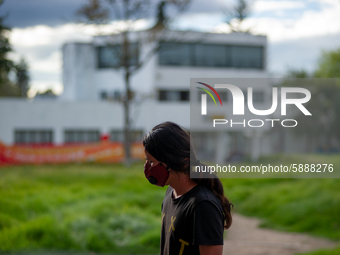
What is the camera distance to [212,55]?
32562 millimetres

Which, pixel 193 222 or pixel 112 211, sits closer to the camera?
pixel 193 222

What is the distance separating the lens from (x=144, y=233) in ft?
29.2

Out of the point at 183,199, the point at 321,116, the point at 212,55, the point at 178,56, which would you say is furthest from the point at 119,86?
the point at 183,199

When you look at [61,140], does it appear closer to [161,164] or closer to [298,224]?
[298,224]

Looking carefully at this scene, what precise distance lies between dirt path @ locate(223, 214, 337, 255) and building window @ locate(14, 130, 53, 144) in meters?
18.9

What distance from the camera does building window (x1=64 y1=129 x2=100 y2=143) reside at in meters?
27.9

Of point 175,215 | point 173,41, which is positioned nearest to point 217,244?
point 175,215

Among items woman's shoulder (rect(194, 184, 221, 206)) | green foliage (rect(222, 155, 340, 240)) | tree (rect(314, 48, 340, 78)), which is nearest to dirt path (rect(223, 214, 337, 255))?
green foliage (rect(222, 155, 340, 240))

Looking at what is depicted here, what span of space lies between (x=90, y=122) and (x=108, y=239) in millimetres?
20401

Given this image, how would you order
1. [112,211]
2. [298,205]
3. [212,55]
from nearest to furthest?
[112,211]
[298,205]
[212,55]

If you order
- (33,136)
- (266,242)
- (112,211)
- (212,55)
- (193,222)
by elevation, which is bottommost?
(266,242)

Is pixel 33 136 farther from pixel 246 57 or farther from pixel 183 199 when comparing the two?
pixel 183 199

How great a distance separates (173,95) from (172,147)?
29.3m

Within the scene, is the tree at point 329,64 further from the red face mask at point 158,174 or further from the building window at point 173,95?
the red face mask at point 158,174
